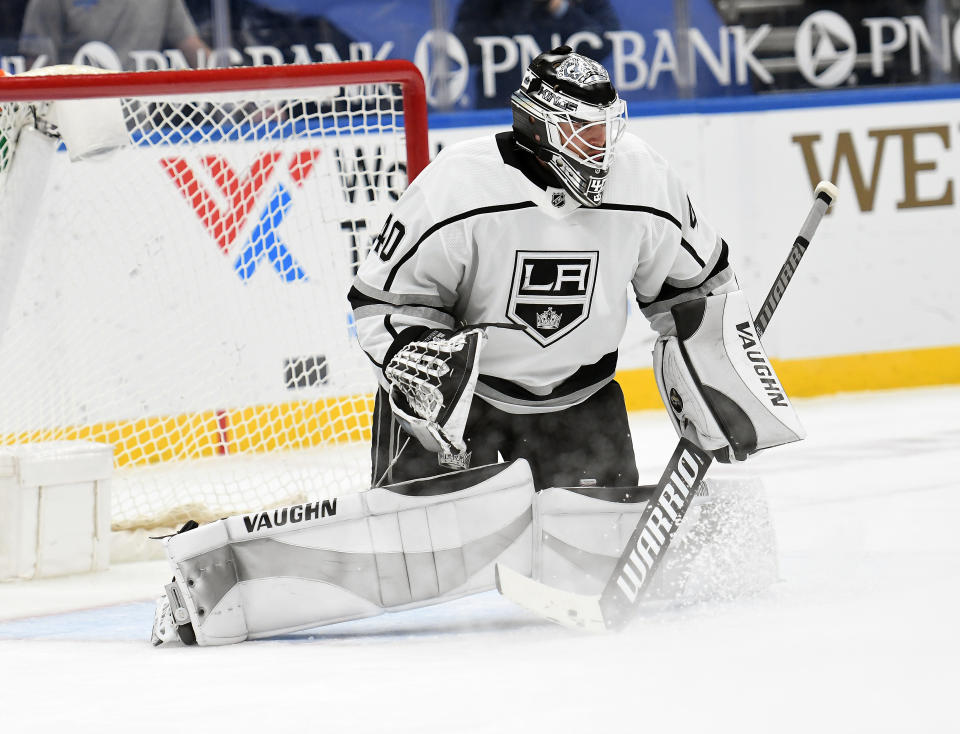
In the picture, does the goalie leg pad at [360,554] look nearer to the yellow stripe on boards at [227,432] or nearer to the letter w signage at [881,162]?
the yellow stripe on boards at [227,432]

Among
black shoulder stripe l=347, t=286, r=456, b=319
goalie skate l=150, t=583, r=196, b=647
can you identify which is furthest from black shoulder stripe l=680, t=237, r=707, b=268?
goalie skate l=150, t=583, r=196, b=647

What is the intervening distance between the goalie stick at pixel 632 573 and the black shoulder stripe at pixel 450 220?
45cm

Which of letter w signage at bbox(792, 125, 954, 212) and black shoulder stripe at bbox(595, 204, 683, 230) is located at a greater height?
black shoulder stripe at bbox(595, 204, 683, 230)

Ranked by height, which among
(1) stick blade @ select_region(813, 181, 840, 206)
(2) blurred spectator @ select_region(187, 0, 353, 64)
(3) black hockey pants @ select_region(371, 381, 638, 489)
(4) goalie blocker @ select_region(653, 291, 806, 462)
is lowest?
(3) black hockey pants @ select_region(371, 381, 638, 489)

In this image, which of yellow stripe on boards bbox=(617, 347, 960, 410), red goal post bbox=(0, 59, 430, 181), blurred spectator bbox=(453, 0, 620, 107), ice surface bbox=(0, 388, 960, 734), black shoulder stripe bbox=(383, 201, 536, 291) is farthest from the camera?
yellow stripe on boards bbox=(617, 347, 960, 410)

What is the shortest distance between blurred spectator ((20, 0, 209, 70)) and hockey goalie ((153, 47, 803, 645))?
8.20 feet

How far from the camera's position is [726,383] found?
2.20 meters

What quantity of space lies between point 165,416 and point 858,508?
5.55 feet

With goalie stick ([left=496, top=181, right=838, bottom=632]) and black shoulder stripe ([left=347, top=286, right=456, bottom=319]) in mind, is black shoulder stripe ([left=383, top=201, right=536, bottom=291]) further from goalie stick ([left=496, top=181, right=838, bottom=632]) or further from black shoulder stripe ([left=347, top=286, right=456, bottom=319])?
goalie stick ([left=496, top=181, right=838, bottom=632])

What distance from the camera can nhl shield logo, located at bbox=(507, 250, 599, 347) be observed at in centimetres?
215

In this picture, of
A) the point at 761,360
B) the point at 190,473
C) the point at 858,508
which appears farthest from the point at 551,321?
the point at 190,473

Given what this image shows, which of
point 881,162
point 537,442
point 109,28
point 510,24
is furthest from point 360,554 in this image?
point 881,162

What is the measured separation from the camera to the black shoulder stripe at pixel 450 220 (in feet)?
6.93

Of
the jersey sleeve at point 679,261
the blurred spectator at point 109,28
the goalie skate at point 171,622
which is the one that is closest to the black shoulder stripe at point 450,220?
the jersey sleeve at point 679,261
